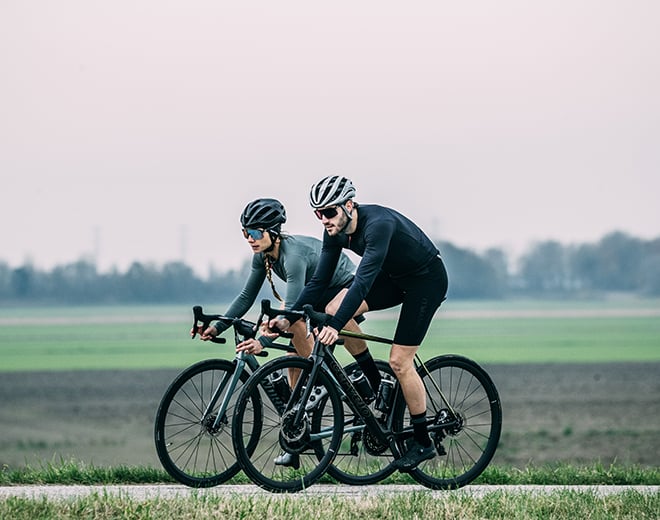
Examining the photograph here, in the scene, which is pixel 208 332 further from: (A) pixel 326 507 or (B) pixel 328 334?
(A) pixel 326 507

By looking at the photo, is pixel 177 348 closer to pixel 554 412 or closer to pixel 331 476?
pixel 554 412

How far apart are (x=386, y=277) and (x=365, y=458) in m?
1.38

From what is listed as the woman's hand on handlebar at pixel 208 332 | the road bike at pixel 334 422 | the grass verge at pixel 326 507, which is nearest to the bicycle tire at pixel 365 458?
the road bike at pixel 334 422

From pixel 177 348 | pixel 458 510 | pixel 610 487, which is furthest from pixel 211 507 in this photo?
pixel 177 348

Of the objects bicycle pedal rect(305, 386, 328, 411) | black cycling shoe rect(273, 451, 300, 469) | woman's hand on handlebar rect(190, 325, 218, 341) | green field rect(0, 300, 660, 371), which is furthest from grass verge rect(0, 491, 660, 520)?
green field rect(0, 300, 660, 371)

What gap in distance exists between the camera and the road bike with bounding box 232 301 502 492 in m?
8.16

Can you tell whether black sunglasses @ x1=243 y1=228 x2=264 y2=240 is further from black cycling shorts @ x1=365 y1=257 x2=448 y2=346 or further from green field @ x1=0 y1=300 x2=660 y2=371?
green field @ x1=0 y1=300 x2=660 y2=371

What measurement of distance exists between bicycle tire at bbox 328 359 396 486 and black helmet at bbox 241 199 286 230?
1.21m

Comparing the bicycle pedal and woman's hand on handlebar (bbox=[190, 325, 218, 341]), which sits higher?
woman's hand on handlebar (bbox=[190, 325, 218, 341])

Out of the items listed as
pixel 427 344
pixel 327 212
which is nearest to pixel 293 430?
Answer: pixel 327 212

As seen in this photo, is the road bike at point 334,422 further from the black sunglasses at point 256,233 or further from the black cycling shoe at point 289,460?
the black sunglasses at point 256,233

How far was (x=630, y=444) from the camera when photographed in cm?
3794

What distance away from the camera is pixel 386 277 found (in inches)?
343

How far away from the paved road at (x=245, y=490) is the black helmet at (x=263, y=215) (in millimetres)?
1900
